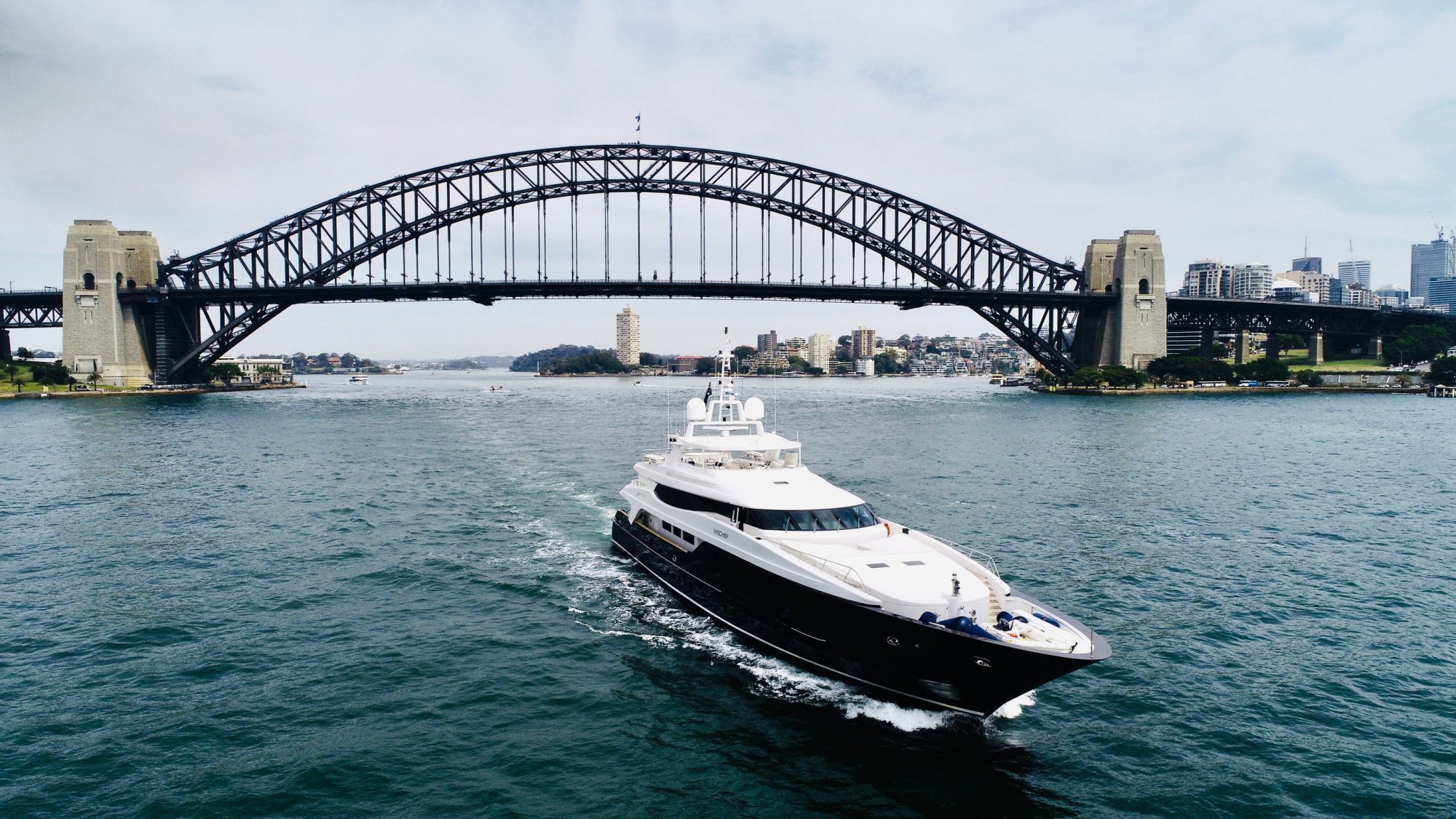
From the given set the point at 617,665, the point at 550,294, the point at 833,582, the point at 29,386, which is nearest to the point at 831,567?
the point at 833,582

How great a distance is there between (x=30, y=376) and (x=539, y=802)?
462 ft

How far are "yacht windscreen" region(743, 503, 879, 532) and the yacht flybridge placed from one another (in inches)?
1.1

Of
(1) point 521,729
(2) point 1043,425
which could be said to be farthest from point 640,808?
(2) point 1043,425

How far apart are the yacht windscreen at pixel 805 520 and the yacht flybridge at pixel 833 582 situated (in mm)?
27

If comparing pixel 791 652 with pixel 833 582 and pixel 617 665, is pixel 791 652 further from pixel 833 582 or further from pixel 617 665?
pixel 617 665

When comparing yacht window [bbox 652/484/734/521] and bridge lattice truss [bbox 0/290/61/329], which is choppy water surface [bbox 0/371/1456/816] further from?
bridge lattice truss [bbox 0/290/61/329]

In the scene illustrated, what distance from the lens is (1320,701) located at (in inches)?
587

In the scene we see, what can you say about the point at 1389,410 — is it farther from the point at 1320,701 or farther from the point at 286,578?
the point at 286,578

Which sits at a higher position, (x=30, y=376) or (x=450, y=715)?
(x=30, y=376)

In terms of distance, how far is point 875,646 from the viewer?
47.3 ft

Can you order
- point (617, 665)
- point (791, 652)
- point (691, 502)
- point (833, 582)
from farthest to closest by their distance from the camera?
1. point (691, 502)
2. point (617, 665)
3. point (791, 652)
4. point (833, 582)

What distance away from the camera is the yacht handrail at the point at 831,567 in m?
15.0

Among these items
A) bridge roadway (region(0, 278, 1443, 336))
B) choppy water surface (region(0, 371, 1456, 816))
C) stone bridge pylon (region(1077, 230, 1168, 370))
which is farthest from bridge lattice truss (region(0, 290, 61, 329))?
stone bridge pylon (region(1077, 230, 1168, 370))

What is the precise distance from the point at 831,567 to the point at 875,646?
6.72 ft
